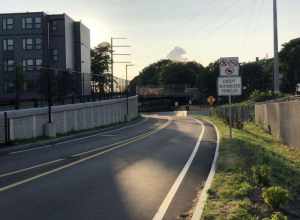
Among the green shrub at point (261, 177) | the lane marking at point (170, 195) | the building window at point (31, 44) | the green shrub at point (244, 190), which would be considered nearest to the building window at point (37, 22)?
the building window at point (31, 44)

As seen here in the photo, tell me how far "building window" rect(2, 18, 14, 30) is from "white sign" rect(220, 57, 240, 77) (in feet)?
182

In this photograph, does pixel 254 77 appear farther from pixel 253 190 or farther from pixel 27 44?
pixel 253 190

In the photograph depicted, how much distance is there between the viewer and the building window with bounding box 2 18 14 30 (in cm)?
7381

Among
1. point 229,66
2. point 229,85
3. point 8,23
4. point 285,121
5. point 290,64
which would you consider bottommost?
point 285,121

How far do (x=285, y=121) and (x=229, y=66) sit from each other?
133 inches

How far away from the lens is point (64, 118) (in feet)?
115

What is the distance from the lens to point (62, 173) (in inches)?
552

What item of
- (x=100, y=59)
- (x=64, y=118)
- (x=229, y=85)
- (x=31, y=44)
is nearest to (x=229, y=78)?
(x=229, y=85)

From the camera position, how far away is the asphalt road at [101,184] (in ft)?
30.2

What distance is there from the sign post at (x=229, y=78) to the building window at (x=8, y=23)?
55.4 meters

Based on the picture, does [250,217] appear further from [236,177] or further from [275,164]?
[275,164]

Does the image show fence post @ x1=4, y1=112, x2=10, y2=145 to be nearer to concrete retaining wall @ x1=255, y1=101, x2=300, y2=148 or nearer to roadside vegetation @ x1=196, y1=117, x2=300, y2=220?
roadside vegetation @ x1=196, y1=117, x2=300, y2=220

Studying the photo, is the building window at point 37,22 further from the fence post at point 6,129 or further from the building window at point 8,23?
the fence post at point 6,129

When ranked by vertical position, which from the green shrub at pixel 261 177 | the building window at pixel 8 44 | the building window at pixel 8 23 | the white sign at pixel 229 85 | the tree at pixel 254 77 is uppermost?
the building window at pixel 8 23
